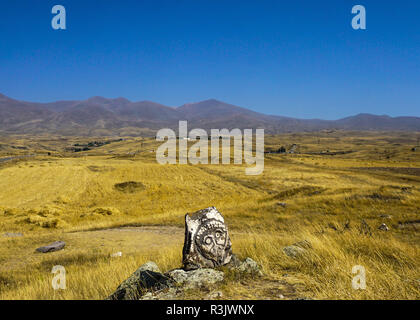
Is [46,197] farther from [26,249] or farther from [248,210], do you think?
[248,210]

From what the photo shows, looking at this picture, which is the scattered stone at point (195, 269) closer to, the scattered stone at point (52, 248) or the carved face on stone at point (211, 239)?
the carved face on stone at point (211, 239)

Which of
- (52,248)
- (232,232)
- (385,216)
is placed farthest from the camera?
(232,232)

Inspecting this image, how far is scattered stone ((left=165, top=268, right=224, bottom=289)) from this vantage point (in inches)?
221

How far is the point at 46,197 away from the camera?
3794 cm

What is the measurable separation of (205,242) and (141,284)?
1.76m

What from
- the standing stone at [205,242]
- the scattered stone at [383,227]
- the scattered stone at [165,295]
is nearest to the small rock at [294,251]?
the standing stone at [205,242]

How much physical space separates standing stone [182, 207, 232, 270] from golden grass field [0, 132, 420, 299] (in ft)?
3.19

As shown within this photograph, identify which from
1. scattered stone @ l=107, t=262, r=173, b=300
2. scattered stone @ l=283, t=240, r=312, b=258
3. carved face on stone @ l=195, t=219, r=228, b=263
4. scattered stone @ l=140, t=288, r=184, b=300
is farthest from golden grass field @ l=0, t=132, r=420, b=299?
carved face on stone @ l=195, t=219, r=228, b=263

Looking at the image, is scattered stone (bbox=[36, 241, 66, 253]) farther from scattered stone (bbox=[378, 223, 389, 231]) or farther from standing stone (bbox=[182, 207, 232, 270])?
scattered stone (bbox=[378, 223, 389, 231])

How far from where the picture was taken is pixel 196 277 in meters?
5.82

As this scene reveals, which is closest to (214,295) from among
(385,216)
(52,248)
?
(52,248)

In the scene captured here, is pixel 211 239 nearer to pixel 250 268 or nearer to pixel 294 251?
pixel 250 268
